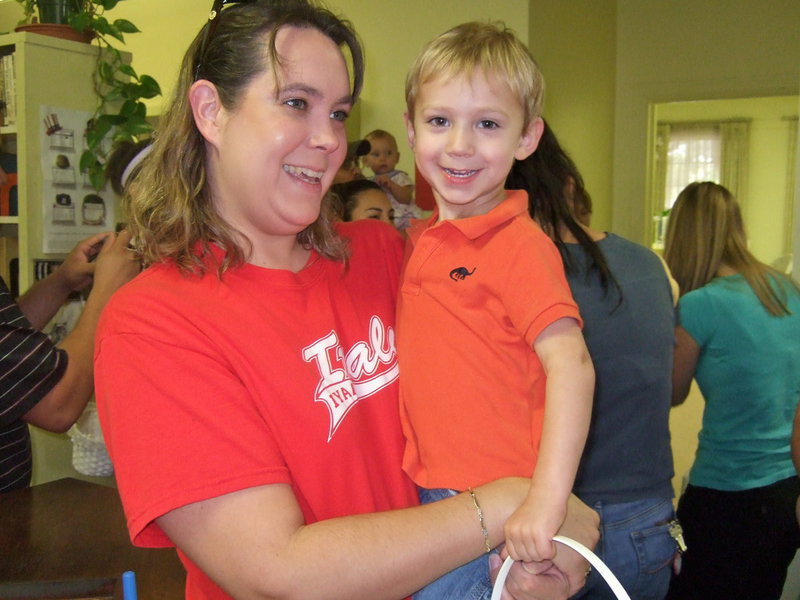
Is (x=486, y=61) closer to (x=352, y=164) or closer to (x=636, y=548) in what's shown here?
(x=636, y=548)

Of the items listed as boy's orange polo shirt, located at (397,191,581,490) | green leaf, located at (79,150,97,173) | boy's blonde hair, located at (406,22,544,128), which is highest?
boy's blonde hair, located at (406,22,544,128)

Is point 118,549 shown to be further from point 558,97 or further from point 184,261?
point 558,97

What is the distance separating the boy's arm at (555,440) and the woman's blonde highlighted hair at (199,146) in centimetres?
48

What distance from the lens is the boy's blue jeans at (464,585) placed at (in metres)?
1.19

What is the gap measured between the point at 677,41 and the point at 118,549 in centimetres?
589

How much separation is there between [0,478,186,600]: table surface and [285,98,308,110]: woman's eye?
89 cm

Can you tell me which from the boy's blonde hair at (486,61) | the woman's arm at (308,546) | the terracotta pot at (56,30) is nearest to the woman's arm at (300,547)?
the woman's arm at (308,546)

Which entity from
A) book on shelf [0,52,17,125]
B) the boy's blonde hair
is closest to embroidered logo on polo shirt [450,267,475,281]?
the boy's blonde hair

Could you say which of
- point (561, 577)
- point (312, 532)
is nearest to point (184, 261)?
point (312, 532)

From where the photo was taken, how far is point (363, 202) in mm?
2938

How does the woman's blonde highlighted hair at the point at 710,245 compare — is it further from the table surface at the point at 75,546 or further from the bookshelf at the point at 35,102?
the bookshelf at the point at 35,102

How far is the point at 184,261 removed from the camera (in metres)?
1.11

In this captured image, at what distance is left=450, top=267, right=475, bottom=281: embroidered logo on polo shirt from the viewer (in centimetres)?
129

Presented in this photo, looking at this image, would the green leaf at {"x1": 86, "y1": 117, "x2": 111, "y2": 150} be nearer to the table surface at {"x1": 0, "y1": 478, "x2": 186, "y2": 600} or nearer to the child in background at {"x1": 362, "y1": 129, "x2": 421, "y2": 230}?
the child in background at {"x1": 362, "y1": 129, "x2": 421, "y2": 230}
